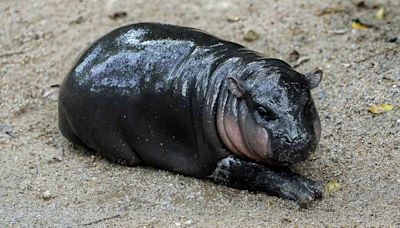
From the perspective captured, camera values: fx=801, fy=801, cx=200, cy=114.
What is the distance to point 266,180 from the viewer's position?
5.30 meters

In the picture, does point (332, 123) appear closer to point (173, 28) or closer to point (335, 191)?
point (335, 191)

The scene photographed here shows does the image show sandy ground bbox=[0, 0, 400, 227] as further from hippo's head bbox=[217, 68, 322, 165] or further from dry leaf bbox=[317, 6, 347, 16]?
hippo's head bbox=[217, 68, 322, 165]

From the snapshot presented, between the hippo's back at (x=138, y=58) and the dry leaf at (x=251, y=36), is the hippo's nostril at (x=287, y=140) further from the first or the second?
the dry leaf at (x=251, y=36)

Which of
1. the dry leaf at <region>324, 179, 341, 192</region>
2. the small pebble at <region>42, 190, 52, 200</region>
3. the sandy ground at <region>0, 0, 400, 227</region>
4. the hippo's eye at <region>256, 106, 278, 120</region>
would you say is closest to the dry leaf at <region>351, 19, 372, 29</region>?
the sandy ground at <region>0, 0, 400, 227</region>

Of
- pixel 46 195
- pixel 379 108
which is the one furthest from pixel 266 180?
pixel 46 195

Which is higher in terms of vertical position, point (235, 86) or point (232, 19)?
point (235, 86)

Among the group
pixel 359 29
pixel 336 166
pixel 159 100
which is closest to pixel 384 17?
pixel 359 29

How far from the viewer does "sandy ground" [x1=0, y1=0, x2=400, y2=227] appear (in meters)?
5.15

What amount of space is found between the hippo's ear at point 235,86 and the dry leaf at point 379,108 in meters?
1.40

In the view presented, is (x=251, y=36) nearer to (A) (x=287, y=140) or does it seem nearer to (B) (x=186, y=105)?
(B) (x=186, y=105)

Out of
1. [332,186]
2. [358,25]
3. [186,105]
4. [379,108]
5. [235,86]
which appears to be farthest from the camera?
[358,25]

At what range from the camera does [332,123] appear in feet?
A: 20.2

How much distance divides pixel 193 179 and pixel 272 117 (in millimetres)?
886

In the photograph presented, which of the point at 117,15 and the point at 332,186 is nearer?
the point at 332,186
